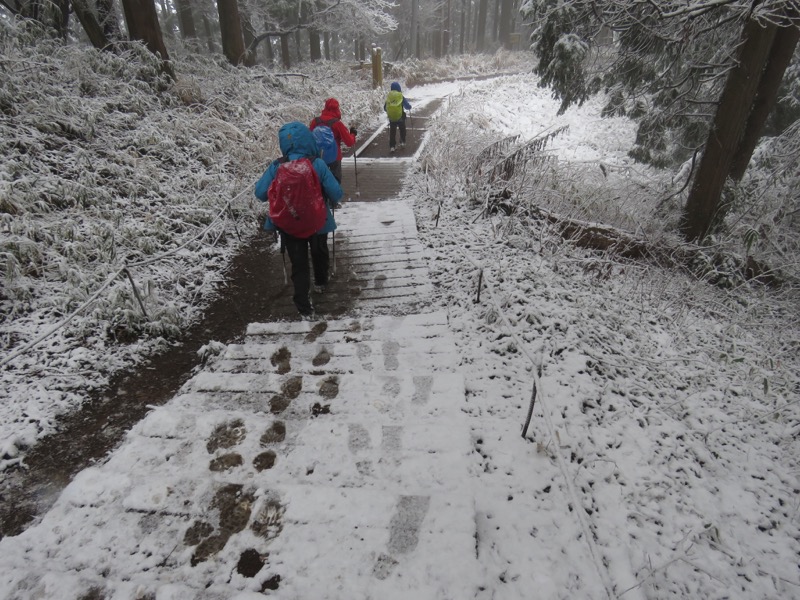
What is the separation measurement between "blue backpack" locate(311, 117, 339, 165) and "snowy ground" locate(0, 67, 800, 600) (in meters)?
2.37

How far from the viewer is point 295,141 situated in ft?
13.6

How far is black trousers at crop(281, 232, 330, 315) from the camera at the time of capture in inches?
176

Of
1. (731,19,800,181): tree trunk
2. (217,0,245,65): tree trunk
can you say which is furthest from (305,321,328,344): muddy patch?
(217,0,245,65): tree trunk

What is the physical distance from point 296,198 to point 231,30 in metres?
12.1

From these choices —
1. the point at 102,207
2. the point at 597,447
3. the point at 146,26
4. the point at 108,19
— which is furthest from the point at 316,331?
the point at 108,19

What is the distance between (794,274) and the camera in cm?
627

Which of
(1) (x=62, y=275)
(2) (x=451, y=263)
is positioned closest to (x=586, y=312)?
(2) (x=451, y=263)

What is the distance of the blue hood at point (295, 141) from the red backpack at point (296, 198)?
A: 11cm

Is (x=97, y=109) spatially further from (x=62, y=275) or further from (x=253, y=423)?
(x=253, y=423)

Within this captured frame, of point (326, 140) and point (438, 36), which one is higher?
point (438, 36)

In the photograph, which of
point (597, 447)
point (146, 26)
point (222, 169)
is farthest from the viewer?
point (146, 26)

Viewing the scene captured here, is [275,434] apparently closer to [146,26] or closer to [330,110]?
[330,110]

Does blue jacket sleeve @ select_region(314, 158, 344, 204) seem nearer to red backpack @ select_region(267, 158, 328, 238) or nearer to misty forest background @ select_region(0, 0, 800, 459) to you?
red backpack @ select_region(267, 158, 328, 238)

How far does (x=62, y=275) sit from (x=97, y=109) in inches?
161
